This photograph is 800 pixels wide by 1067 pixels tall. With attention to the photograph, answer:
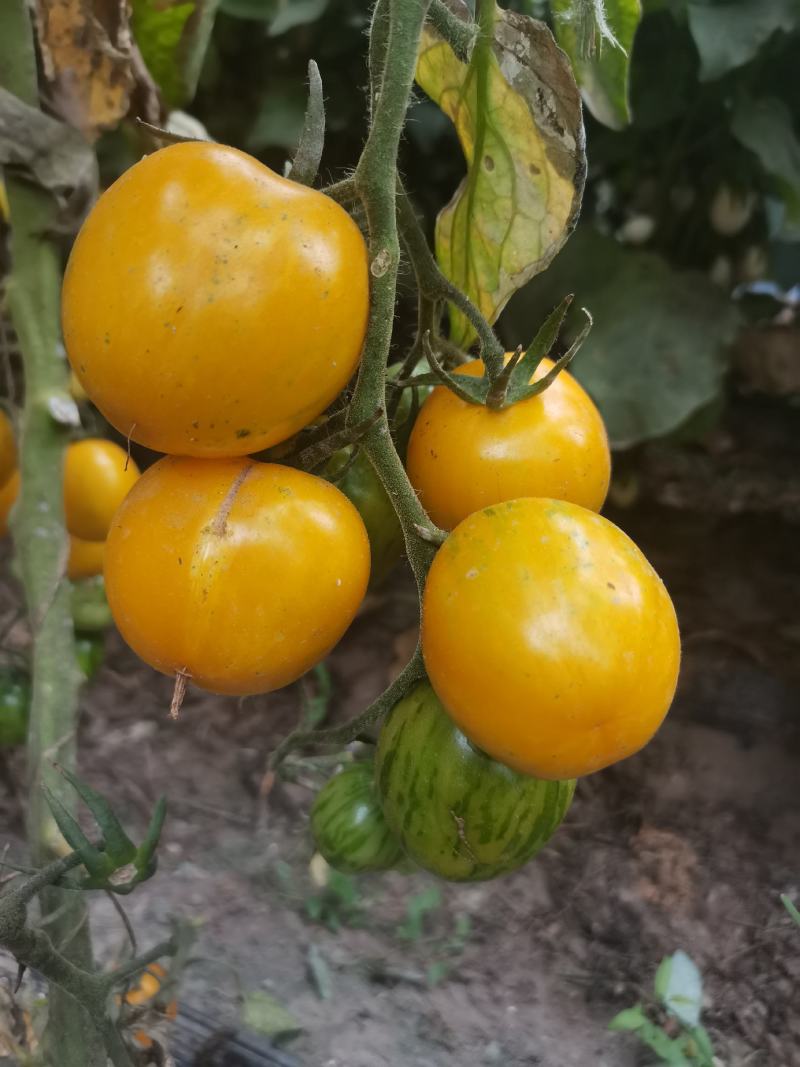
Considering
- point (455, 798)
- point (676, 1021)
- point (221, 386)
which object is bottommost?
point (676, 1021)

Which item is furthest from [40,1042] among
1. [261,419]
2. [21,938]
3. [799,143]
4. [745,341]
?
[799,143]

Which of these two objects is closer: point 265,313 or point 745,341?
point 265,313

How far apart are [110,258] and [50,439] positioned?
36 centimetres

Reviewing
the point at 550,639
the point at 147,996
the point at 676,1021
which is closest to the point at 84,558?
the point at 147,996

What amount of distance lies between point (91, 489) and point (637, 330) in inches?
31.1

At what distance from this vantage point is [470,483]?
1.60ft

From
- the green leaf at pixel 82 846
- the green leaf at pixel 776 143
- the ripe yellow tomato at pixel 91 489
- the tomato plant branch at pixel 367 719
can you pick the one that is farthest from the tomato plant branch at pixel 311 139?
→ the green leaf at pixel 776 143

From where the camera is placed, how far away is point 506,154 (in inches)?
21.1

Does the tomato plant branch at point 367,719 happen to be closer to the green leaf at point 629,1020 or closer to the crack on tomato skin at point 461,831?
the crack on tomato skin at point 461,831

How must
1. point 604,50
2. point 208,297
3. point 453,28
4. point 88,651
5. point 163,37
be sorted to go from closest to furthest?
point 208,297
point 453,28
point 604,50
point 163,37
point 88,651

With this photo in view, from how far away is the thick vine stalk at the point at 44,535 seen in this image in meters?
0.63

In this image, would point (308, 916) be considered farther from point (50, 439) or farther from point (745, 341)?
point (745, 341)

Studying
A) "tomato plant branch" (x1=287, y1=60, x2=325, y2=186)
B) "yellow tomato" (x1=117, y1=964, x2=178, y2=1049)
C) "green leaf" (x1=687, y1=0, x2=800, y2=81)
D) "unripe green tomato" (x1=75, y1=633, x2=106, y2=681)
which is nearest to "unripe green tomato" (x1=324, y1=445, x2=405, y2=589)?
"tomato plant branch" (x1=287, y1=60, x2=325, y2=186)

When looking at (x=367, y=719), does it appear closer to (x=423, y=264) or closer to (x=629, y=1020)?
(x=423, y=264)
